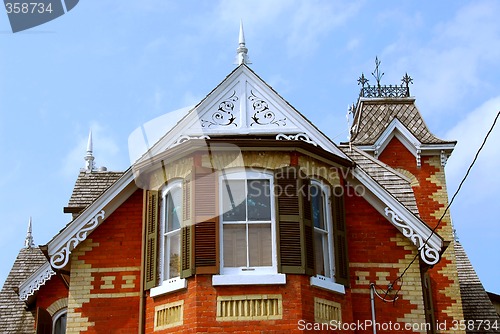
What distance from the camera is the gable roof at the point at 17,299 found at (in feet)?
69.2

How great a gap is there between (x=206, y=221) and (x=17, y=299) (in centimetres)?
1000

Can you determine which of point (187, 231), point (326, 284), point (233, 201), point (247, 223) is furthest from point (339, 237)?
point (187, 231)

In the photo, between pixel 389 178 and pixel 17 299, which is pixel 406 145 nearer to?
pixel 389 178

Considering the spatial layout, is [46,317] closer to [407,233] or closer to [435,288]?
[407,233]

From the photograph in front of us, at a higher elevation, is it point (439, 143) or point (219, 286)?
point (439, 143)

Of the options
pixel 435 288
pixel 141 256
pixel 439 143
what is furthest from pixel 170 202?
pixel 439 143

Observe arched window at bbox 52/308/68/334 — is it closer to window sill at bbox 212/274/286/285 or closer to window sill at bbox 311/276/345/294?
window sill at bbox 212/274/286/285

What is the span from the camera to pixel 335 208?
15.6m

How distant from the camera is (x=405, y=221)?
618 inches

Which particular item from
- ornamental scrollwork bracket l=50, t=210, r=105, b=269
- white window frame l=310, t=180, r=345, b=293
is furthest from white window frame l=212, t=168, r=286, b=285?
ornamental scrollwork bracket l=50, t=210, r=105, b=269

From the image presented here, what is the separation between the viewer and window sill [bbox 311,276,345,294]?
47.0 ft

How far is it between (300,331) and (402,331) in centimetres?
278

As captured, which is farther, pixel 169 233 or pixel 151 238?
pixel 151 238

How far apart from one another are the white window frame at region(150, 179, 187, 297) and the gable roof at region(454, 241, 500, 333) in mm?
10335
